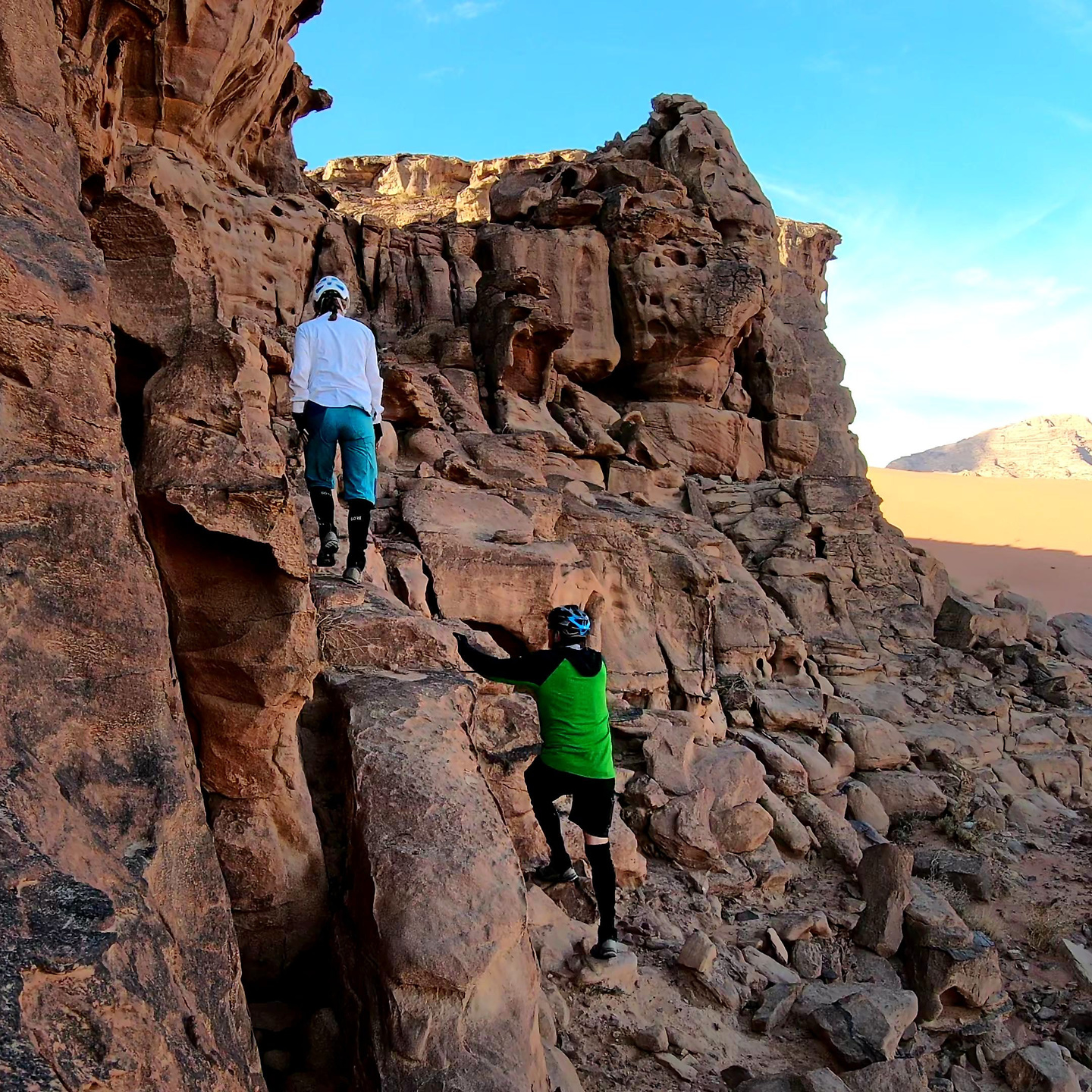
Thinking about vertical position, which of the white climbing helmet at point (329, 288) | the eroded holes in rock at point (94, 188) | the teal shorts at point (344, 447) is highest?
the eroded holes in rock at point (94, 188)

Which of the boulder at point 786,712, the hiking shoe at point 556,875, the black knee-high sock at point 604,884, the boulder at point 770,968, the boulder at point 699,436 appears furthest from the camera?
the boulder at point 699,436

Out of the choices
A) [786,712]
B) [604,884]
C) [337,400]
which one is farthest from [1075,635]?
[337,400]

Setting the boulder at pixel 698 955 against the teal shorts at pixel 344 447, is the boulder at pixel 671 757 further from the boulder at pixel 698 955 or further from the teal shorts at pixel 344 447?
the teal shorts at pixel 344 447

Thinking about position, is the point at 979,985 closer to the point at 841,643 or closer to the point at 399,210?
the point at 841,643

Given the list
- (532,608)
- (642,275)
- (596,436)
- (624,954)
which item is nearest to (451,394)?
(596,436)

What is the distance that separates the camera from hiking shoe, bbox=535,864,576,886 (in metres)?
5.01

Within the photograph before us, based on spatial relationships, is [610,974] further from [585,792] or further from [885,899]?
[885,899]

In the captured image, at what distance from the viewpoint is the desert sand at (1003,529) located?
2822 centimetres

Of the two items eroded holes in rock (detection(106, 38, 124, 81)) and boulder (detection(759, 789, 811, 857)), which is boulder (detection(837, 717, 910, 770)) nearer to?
boulder (detection(759, 789, 811, 857))

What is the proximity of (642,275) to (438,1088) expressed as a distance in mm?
15036

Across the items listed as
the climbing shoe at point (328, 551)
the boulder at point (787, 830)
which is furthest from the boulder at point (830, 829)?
the climbing shoe at point (328, 551)

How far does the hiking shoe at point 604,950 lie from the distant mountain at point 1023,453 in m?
91.5

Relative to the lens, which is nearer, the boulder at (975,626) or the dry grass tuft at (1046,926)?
the dry grass tuft at (1046,926)

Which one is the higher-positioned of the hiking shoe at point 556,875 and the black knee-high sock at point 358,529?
the black knee-high sock at point 358,529
